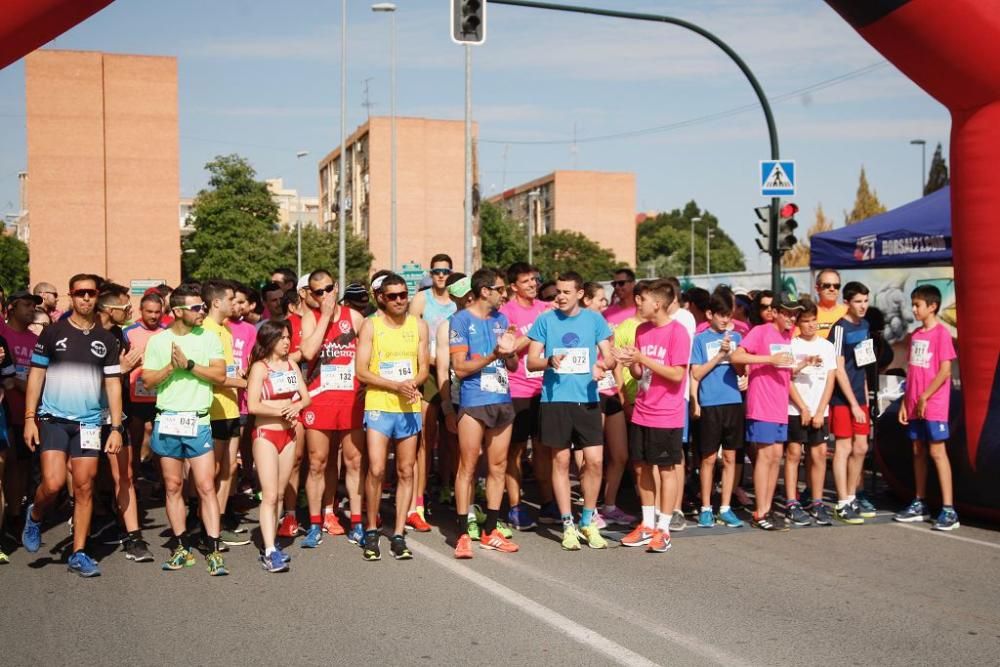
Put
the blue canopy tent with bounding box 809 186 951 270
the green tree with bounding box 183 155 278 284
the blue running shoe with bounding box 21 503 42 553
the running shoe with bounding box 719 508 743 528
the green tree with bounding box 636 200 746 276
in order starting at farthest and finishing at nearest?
the green tree with bounding box 636 200 746 276, the green tree with bounding box 183 155 278 284, the blue canopy tent with bounding box 809 186 951 270, the running shoe with bounding box 719 508 743 528, the blue running shoe with bounding box 21 503 42 553

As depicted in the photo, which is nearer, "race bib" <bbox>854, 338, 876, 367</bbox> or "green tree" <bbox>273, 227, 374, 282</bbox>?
"race bib" <bbox>854, 338, 876, 367</bbox>

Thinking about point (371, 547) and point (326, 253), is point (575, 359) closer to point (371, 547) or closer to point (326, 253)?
point (371, 547)

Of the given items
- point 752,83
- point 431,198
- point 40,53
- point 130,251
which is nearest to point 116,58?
point 40,53

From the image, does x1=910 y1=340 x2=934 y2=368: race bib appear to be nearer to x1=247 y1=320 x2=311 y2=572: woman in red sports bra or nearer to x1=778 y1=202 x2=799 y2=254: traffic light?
x1=247 y1=320 x2=311 y2=572: woman in red sports bra

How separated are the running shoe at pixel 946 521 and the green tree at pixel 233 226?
5057cm

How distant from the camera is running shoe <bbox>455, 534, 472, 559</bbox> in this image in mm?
7957

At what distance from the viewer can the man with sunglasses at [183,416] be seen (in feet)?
25.0

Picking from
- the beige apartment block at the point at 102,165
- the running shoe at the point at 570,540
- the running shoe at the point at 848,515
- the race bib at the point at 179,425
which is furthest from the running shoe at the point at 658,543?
the beige apartment block at the point at 102,165

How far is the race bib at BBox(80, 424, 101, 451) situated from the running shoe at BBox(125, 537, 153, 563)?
840 mm

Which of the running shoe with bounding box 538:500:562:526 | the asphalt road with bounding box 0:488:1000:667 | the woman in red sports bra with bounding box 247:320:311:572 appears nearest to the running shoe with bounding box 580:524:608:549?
the asphalt road with bounding box 0:488:1000:667

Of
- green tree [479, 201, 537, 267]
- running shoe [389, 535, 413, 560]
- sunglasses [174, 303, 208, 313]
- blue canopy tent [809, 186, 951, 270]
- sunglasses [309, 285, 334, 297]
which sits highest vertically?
green tree [479, 201, 537, 267]

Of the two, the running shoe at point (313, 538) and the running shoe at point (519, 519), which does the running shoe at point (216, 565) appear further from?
the running shoe at point (519, 519)

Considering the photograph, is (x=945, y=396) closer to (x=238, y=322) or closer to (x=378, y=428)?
(x=378, y=428)

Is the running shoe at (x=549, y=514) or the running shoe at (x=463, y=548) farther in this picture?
the running shoe at (x=549, y=514)
